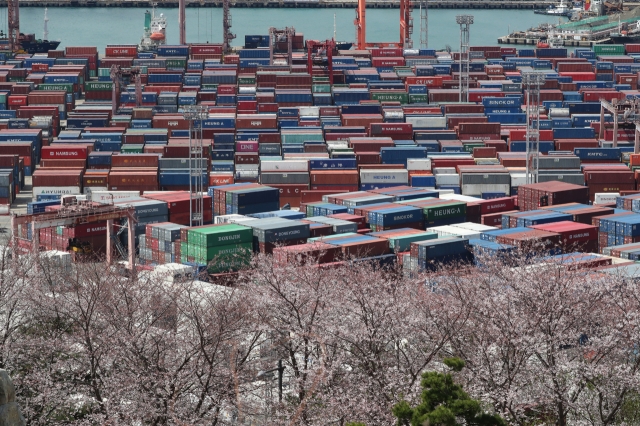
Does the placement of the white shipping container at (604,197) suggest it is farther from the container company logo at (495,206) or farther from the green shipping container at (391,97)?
the green shipping container at (391,97)

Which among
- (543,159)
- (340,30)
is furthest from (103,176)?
(340,30)

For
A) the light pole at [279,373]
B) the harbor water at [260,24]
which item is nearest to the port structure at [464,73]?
the light pole at [279,373]

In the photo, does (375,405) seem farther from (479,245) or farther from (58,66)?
(58,66)

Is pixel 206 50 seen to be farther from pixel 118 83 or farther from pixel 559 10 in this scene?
pixel 559 10

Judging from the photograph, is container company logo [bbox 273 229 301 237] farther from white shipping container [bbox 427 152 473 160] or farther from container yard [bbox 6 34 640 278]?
white shipping container [bbox 427 152 473 160]

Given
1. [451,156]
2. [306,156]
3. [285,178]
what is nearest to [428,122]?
[451,156]

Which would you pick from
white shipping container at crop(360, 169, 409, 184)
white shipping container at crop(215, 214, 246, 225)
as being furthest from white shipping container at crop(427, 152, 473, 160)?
white shipping container at crop(215, 214, 246, 225)

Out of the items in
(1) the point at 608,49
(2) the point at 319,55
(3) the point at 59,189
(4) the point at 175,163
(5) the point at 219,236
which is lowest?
(3) the point at 59,189
